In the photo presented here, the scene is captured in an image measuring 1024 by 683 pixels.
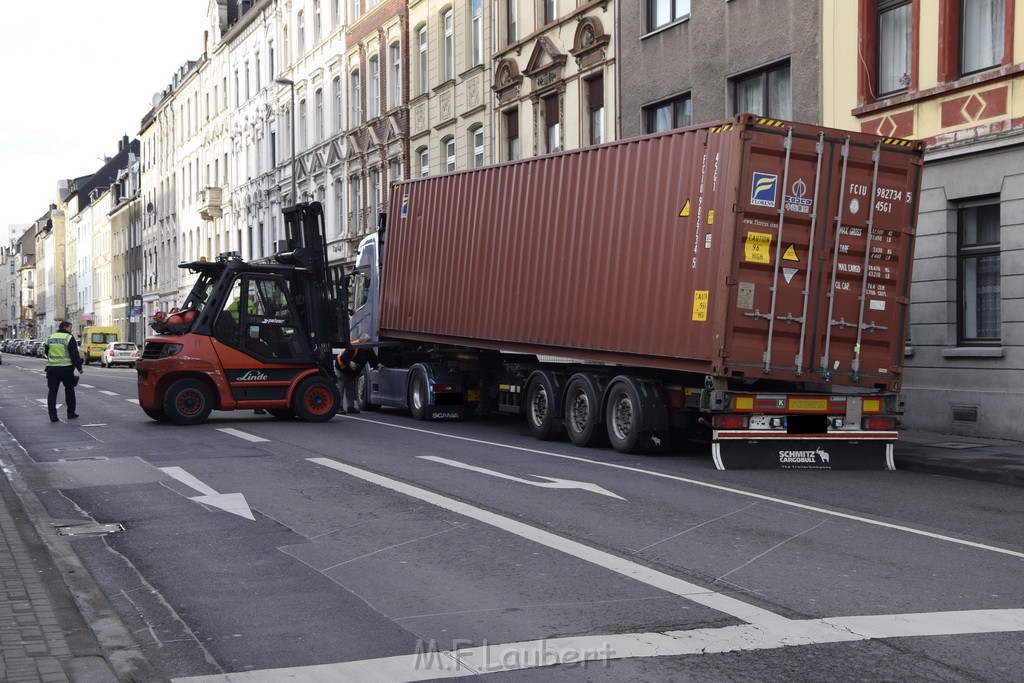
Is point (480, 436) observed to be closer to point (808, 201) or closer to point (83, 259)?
point (808, 201)

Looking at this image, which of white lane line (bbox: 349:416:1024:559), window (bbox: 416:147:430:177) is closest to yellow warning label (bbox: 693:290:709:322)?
white lane line (bbox: 349:416:1024:559)

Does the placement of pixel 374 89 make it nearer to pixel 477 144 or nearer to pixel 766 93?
pixel 477 144

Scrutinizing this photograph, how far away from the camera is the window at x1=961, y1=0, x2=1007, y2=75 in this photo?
17.6 metres

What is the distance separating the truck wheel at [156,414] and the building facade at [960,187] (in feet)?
36.8

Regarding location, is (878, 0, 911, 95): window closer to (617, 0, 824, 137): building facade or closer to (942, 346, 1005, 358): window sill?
(617, 0, 824, 137): building facade

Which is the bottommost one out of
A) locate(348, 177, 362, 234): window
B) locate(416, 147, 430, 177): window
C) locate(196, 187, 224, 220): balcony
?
locate(348, 177, 362, 234): window

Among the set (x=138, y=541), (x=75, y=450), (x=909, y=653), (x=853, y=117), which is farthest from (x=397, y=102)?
(x=909, y=653)

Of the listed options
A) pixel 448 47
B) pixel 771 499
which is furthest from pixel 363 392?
pixel 448 47

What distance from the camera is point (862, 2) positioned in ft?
64.6

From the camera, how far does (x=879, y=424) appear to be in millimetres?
14250

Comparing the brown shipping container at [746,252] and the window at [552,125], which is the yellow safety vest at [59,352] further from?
the window at [552,125]

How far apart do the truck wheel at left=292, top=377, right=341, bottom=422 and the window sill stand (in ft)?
30.8

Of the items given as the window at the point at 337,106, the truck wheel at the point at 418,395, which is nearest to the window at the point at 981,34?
the truck wheel at the point at 418,395

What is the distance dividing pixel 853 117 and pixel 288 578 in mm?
14808
